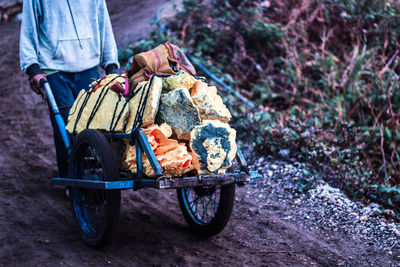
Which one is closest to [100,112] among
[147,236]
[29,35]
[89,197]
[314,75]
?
[89,197]

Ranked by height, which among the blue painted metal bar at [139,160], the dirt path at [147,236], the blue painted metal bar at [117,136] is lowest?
the dirt path at [147,236]

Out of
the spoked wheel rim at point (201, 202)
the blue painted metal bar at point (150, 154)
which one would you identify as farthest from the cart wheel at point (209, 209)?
the blue painted metal bar at point (150, 154)

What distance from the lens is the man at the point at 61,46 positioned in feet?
12.8

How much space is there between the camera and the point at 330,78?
23.6 ft

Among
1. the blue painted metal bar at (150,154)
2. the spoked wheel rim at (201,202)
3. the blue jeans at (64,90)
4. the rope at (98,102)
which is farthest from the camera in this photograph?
the blue jeans at (64,90)

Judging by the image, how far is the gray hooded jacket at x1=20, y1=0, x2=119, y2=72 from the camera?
3.90 meters

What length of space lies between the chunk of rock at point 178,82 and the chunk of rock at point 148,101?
0.08 metres

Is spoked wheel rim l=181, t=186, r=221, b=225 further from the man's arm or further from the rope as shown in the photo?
the man's arm

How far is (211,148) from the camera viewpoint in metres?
2.90

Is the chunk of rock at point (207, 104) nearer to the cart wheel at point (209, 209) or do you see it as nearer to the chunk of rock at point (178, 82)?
the chunk of rock at point (178, 82)

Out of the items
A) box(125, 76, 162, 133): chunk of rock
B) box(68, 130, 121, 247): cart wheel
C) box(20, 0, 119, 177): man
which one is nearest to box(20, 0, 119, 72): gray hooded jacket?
box(20, 0, 119, 177): man

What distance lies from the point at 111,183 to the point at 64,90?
5.20ft

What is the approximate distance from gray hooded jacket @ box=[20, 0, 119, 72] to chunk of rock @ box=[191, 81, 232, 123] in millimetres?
1480

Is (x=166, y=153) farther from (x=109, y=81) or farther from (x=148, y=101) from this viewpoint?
(x=109, y=81)
